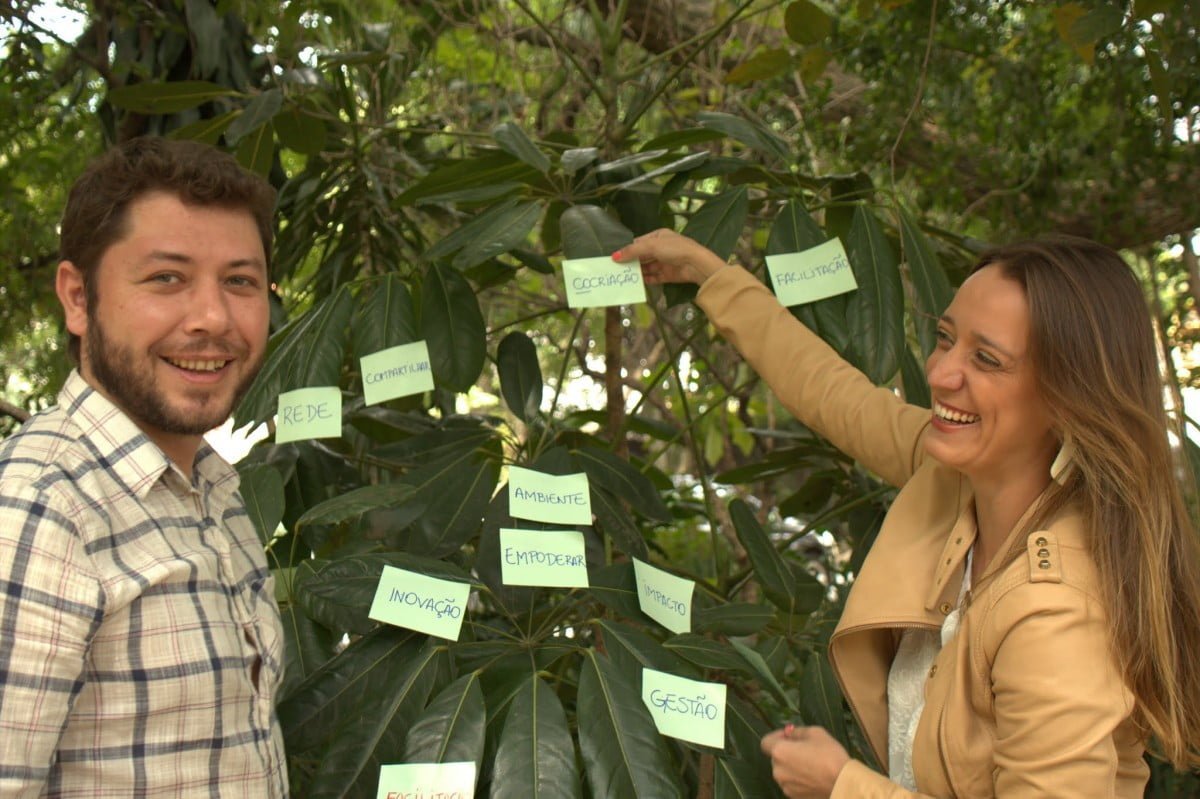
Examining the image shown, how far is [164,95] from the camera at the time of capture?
1.92 metres

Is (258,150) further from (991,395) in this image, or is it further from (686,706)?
(991,395)

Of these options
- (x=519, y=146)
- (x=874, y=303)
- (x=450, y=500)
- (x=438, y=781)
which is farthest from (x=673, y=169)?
(x=438, y=781)

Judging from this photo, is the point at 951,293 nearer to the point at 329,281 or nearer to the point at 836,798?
the point at 836,798

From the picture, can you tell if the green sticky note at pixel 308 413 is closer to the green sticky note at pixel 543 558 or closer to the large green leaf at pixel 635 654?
the green sticky note at pixel 543 558

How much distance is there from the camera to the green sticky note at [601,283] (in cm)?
154

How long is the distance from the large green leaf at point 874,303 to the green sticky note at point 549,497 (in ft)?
1.43

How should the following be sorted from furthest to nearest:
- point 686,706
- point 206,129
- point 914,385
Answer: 1. point 206,129
2. point 914,385
3. point 686,706

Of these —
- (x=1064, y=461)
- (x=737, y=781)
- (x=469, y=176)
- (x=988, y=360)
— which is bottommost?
(x=737, y=781)

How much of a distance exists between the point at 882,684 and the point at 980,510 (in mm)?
240

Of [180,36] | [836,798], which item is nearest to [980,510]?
[836,798]

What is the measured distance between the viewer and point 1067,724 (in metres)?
1.04

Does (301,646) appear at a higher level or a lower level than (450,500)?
lower

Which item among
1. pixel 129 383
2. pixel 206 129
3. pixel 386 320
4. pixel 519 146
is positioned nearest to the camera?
pixel 129 383

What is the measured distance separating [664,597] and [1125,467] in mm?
585
